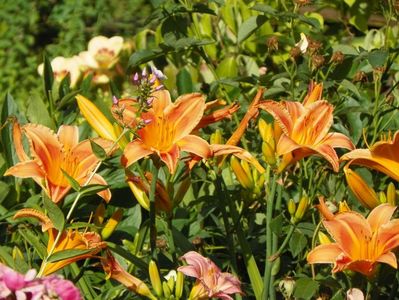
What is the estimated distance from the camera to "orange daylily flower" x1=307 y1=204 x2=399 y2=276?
5.17 ft

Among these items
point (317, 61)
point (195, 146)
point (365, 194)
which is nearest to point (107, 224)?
point (195, 146)

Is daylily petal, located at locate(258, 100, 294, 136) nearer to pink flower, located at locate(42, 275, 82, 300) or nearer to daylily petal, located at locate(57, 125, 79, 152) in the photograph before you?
daylily petal, located at locate(57, 125, 79, 152)

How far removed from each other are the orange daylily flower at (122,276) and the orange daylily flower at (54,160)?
115 millimetres

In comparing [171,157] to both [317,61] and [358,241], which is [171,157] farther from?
[317,61]

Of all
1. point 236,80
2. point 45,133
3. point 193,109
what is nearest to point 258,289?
point 193,109

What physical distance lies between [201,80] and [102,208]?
4.26ft

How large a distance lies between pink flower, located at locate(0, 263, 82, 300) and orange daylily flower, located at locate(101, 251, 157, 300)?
14.5 inches

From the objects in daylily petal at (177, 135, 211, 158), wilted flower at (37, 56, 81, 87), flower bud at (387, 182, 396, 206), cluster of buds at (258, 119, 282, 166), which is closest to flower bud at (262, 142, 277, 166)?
cluster of buds at (258, 119, 282, 166)

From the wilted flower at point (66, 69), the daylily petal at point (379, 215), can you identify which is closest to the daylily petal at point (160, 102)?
the daylily petal at point (379, 215)

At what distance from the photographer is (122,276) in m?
1.60

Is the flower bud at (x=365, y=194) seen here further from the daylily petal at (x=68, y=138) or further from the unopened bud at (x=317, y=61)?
the daylily petal at (x=68, y=138)

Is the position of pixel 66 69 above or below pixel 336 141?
below

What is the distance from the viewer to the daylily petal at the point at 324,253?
1.59 m

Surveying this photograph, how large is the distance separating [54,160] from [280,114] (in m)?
0.36
